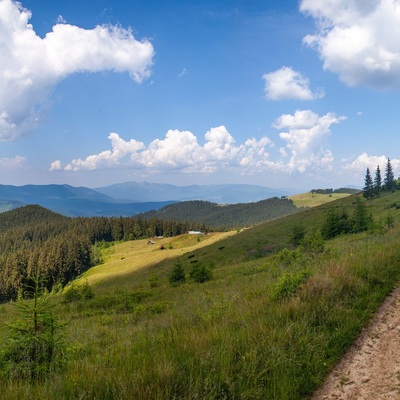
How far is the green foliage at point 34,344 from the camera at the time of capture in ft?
15.8

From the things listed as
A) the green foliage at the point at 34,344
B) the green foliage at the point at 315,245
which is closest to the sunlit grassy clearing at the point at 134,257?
the green foliage at the point at 315,245

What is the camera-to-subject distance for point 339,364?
183 inches

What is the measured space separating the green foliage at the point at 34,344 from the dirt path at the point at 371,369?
4558 mm

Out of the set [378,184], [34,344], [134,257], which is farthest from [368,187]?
[34,344]

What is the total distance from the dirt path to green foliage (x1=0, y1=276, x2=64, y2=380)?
179 inches

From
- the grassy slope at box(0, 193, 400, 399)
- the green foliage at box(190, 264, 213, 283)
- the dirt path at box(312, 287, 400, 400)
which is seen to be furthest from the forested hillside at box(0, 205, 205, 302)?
the dirt path at box(312, 287, 400, 400)

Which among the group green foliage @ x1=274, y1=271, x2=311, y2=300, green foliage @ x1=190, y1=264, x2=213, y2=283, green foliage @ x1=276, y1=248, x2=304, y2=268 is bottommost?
green foliage @ x1=190, y1=264, x2=213, y2=283

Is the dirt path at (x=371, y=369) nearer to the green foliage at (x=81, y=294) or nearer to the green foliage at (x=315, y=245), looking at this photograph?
the green foliage at (x=315, y=245)

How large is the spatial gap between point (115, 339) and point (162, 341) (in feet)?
6.47

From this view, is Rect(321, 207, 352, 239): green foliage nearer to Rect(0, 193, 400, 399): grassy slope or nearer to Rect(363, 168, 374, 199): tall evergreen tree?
Rect(0, 193, 400, 399): grassy slope

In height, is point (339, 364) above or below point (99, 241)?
above

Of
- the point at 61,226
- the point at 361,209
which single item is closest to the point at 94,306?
the point at 361,209

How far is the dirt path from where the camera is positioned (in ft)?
13.3

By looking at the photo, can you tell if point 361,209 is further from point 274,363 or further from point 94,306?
point 274,363
